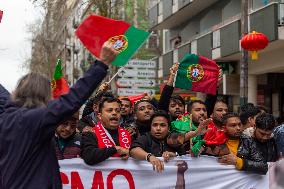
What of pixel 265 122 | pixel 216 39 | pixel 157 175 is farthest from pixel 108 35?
pixel 216 39

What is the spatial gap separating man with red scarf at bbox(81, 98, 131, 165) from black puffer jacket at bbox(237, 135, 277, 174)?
1.15 meters

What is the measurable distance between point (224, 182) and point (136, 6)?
1153 inches

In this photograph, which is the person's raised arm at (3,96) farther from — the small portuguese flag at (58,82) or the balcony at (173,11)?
the balcony at (173,11)

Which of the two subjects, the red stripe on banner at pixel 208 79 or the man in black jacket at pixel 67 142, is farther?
the red stripe on banner at pixel 208 79

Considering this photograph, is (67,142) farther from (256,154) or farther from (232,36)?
(232,36)

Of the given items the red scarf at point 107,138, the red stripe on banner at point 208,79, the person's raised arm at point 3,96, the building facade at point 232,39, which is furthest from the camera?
the building facade at point 232,39

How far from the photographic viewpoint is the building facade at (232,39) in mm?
16469

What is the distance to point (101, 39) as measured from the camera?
13.5 feet

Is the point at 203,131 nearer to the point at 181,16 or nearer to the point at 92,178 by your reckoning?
the point at 92,178

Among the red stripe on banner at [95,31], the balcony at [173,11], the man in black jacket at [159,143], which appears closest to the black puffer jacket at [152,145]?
the man in black jacket at [159,143]

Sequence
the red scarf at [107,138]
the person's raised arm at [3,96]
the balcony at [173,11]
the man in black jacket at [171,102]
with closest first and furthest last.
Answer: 1. the person's raised arm at [3,96]
2. the red scarf at [107,138]
3. the man in black jacket at [171,102]
4. the balcony at [173,11]

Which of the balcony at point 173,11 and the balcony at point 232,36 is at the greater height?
the balcony at point 173,11

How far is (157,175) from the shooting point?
5316 mm

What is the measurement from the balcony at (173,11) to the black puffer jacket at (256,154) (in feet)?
58.6
